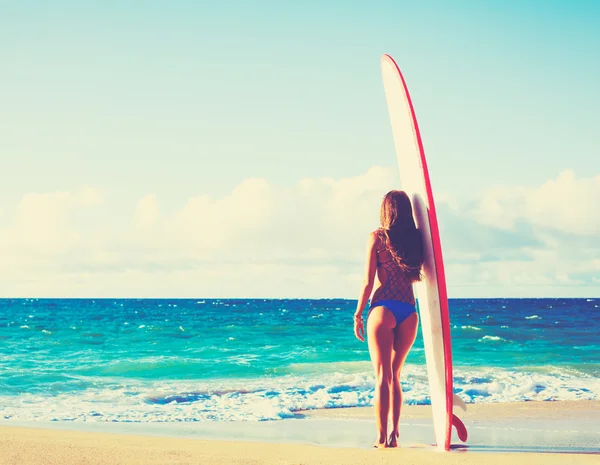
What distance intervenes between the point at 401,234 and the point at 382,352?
29.0 inches

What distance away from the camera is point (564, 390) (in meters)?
9.36

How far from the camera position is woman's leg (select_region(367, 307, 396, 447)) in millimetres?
4082

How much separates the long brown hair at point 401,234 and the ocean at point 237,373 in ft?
10.9

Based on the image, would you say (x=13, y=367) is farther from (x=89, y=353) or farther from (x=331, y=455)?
(x=331, y=455)

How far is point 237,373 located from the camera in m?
11.5

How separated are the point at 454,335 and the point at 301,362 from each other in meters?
9.06

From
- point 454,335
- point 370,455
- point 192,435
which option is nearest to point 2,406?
point 192,435

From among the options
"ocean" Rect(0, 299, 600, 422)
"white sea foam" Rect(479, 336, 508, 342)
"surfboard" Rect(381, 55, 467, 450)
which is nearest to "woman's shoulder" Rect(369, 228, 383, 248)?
"surfboard" Rect(381, 55, 467, 450)

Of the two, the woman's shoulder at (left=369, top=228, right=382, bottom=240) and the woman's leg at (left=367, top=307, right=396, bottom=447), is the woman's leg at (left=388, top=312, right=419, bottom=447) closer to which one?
the woman's leg at (left=367, top=307, right=396, bottom=447)

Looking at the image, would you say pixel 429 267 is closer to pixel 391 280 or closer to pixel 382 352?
pixel 391 280

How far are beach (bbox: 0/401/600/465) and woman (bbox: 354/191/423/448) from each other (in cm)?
42

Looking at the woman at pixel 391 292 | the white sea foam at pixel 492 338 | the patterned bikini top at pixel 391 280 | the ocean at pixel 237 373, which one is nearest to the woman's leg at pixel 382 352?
the woman at pixel 391 292

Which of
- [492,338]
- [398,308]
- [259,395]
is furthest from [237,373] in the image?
[492,338]

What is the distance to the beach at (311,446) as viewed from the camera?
3.81 m
